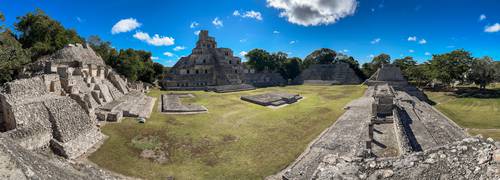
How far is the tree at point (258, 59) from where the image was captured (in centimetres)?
5797

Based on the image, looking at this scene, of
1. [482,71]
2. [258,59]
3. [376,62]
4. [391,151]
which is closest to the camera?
[391,151]

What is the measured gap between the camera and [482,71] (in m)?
38.1

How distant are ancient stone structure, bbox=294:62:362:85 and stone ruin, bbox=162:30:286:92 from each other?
561 centimetres

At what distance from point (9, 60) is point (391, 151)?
25.3m

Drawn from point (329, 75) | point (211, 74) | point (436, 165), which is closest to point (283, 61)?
point (329, 75)

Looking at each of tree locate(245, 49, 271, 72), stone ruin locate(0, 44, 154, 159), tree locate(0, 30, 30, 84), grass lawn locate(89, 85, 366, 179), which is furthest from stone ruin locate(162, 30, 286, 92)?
stone ruin locate(0, 44, 154, 159)

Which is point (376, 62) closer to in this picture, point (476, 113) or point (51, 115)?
point (476, 113)

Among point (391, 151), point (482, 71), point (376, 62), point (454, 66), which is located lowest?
point (391, 151)

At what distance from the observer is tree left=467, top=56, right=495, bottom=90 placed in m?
37.8

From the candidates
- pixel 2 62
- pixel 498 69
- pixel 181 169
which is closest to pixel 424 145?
pixel 181 169

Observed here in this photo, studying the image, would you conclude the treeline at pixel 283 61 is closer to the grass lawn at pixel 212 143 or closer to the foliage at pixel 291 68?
the foliage at pixel 291 68

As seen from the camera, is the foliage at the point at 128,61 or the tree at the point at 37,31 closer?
the tree at the point at 37,31

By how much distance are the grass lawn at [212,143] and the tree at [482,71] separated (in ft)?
114

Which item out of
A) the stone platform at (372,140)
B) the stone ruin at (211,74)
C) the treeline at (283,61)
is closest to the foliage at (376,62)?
the treeline at (283,61)
